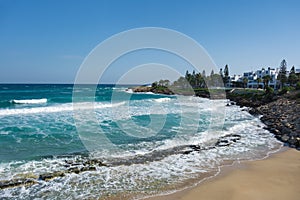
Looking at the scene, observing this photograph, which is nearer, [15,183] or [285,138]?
[15,183]

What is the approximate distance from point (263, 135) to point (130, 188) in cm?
1028

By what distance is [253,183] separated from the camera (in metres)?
6.53

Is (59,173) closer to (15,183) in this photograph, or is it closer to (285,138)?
(15,183)

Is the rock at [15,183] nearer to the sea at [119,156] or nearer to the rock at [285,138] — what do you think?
the sea at [119,156]

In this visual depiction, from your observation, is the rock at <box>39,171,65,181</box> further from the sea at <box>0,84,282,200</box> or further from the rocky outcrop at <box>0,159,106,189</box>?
the sea at <box>0,84,282,200</box>

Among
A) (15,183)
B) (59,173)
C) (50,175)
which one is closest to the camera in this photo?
(15,183)

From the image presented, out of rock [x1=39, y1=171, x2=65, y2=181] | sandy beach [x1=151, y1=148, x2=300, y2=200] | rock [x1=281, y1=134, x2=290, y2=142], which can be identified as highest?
rock [x1=281, y1=134, x2=290, y2=142]

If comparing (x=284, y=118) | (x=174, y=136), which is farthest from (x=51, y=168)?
(x=284, y=118)

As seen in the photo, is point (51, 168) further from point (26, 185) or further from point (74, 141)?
point (74, 141)

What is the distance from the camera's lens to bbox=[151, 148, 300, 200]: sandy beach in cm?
571

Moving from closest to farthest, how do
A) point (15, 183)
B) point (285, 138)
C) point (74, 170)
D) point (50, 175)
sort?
point (15, 183) < point (50, 175) < point (74, 170) < point (285, 138)

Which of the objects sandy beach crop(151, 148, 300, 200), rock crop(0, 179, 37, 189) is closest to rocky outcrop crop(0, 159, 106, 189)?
rock crop(0, 179, 37, 189)

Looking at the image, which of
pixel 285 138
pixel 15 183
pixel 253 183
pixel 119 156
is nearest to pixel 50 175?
pixel 15 183

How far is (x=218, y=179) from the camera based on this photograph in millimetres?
6848
